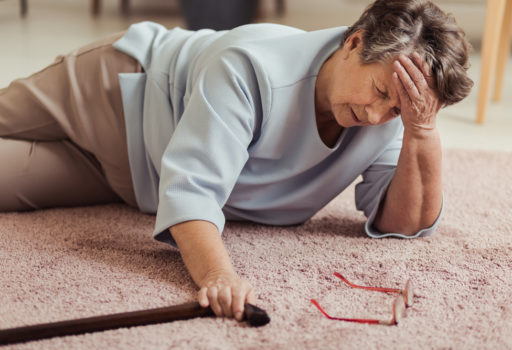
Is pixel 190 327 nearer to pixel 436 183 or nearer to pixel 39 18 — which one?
pixel 436 183

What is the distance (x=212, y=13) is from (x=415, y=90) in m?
2.30

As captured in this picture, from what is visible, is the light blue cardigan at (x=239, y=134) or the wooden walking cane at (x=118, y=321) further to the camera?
the light blue cardigan at (x=239, y=134)

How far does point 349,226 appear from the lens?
165cm

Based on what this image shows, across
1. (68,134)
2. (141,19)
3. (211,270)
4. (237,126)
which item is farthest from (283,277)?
(141,19)

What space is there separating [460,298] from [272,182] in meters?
0.43

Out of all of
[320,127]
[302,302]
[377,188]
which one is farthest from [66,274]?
[377,188]

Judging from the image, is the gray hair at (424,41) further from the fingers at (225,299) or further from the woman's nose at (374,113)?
the fingers at (225,299)

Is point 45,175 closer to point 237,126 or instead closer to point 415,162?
point 237,126

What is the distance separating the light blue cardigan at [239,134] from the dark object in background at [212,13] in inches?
67.9

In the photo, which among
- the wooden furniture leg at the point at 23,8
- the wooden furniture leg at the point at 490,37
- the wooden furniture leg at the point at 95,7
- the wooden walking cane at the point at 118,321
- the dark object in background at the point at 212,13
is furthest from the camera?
the wooden furniture leg at the point at 95,7

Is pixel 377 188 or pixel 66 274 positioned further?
pixel 377 188

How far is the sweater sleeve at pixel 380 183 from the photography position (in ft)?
5.04

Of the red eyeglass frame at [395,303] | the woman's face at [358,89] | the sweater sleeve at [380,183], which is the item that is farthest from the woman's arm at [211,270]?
the sweater sleeve at [380,183]

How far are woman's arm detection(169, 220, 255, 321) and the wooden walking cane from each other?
0.02 m
